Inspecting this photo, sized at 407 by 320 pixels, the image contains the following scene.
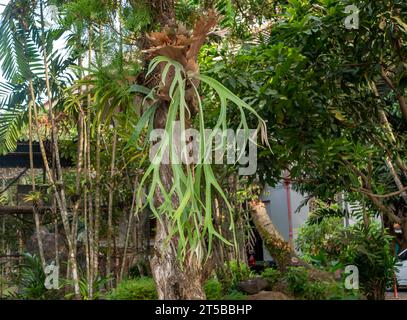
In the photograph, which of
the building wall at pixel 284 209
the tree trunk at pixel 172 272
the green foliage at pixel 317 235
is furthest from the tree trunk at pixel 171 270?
the building wall at pixel 284 209

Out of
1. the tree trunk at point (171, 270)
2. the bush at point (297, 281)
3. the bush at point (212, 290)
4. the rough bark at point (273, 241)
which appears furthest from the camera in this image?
the rough bark at point (273, 241)

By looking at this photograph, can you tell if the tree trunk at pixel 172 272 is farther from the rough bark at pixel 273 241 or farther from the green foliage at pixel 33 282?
the rough bark at pixel 273 241

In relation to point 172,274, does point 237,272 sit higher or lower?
lower

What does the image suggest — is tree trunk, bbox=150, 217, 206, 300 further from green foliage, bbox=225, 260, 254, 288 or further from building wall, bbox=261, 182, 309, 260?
building wall, bbox=261, 182, 309, 260

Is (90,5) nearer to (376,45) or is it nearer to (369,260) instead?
(376,45)

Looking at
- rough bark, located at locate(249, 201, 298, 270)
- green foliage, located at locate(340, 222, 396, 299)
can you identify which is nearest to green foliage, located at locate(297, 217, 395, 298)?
green foliage, located at locate(340, 222, 396, 299)

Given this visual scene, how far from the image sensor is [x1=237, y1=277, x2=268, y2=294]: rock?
233 inches

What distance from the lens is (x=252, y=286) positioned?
5953mm

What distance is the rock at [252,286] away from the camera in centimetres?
592

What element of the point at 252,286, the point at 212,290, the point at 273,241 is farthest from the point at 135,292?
the point at 273,241

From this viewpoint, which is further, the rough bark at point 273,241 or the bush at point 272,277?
the rough bark at point 273,241

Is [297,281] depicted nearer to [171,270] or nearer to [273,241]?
[273,241]

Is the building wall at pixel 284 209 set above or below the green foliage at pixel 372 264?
above
